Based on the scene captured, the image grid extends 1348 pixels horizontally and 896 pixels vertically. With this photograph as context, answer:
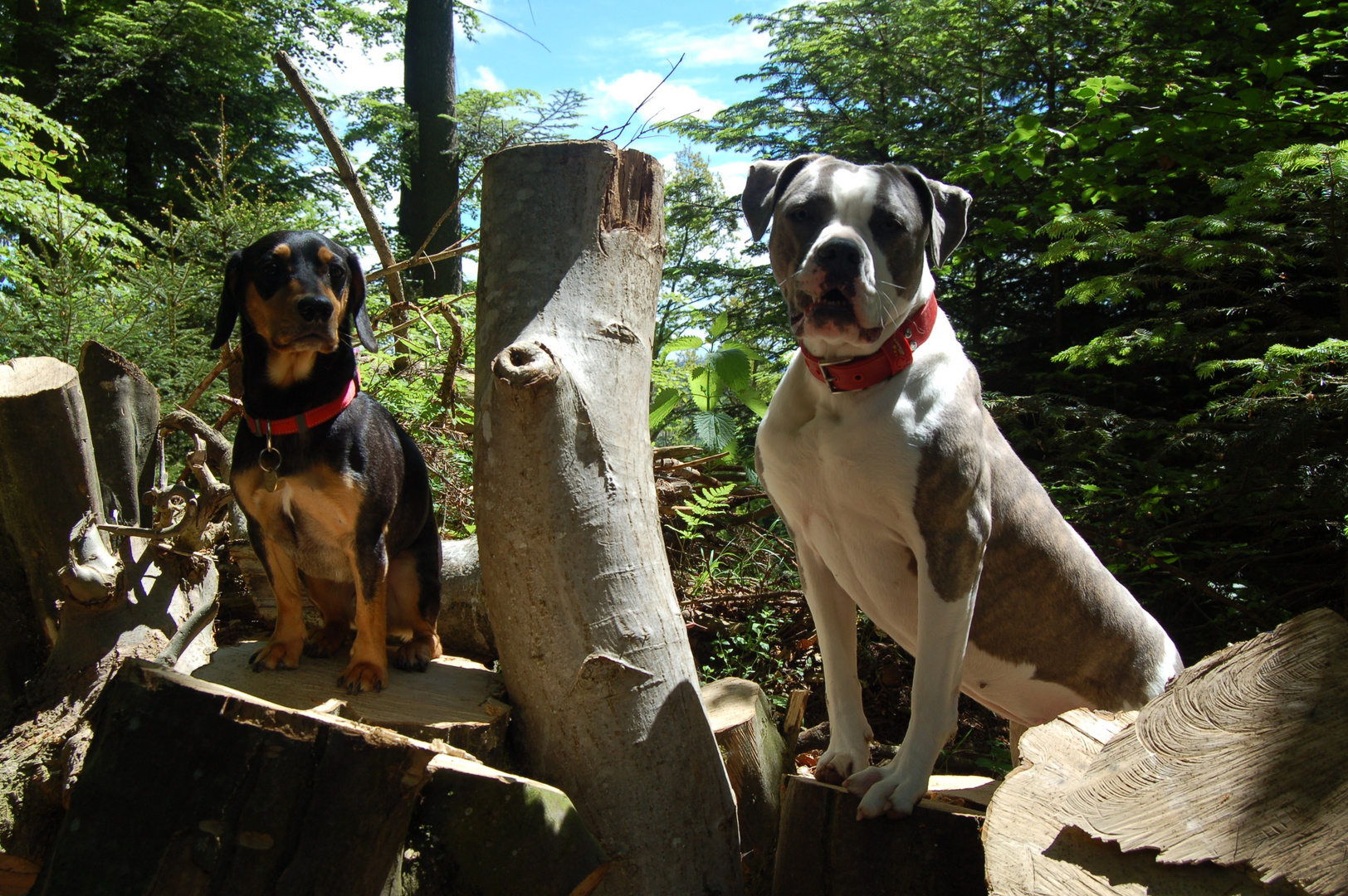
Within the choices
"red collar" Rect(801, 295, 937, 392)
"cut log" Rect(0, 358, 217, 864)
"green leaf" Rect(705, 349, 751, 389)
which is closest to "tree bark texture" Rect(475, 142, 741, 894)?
"red collar" Rect(801, 295, 937, 392)

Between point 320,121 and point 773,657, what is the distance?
4.32 m

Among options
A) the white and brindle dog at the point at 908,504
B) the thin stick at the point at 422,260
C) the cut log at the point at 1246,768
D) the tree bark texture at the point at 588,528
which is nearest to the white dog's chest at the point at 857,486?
the white and brindle dog at the point at 908,504

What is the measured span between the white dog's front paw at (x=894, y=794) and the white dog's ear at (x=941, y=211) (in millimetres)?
1487

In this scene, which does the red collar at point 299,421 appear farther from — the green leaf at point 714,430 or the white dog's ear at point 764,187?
the green leaf at point 714,430

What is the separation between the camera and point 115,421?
4.11 m

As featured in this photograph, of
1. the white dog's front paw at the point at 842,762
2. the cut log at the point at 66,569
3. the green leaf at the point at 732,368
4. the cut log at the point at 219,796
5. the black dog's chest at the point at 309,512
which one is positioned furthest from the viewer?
the green leaf at the point at 732,368

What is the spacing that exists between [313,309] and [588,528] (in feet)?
3.63

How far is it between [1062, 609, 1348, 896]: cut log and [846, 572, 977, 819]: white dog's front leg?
0.43 m

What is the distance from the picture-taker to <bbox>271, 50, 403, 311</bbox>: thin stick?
4773mm

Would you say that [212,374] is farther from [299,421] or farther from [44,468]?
[299,421]

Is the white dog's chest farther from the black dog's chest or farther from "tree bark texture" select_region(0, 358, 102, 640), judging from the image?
"tree bark texture" select_region(0, 358, 102, 640)

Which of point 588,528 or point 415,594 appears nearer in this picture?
point 588,528

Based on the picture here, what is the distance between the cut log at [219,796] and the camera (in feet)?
5.43

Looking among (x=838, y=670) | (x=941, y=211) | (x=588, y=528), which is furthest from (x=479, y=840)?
(x=941, y=211)
